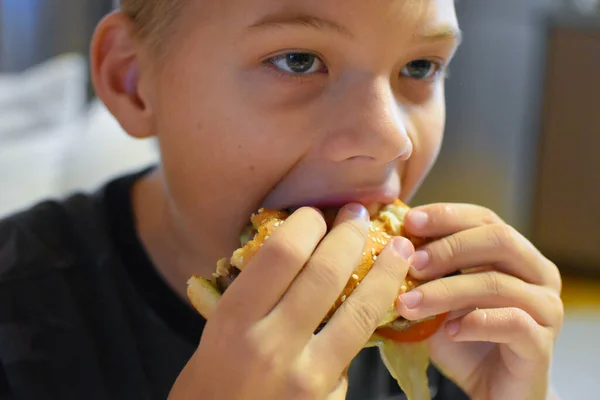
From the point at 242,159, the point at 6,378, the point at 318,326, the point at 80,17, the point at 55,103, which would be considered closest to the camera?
the point at 318,326

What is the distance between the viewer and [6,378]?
1.05m

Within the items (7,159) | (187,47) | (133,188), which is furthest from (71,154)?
(187,47)

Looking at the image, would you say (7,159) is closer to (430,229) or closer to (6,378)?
(6,378)

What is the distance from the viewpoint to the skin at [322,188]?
2.46ft

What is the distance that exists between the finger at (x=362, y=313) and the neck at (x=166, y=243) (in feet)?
1.22

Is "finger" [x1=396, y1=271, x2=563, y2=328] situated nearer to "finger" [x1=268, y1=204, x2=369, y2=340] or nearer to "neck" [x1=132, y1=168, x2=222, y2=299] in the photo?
"finger" [x1=268, y1=204, x2=369, y2=340]

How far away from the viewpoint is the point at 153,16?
39.9 inches

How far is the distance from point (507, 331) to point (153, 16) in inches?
27.8

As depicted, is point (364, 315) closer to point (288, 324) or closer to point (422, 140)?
point (288, 324)

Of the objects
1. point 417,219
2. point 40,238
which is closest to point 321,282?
point 417,219

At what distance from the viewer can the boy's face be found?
85 centimetres

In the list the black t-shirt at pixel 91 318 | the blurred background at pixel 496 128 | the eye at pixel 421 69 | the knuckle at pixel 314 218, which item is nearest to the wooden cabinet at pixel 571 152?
the blurred background at pixel 496 128

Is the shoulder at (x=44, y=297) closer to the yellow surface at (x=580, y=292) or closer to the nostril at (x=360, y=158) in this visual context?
the nostril at (x=360, y=158)

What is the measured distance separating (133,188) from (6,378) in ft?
1.39
